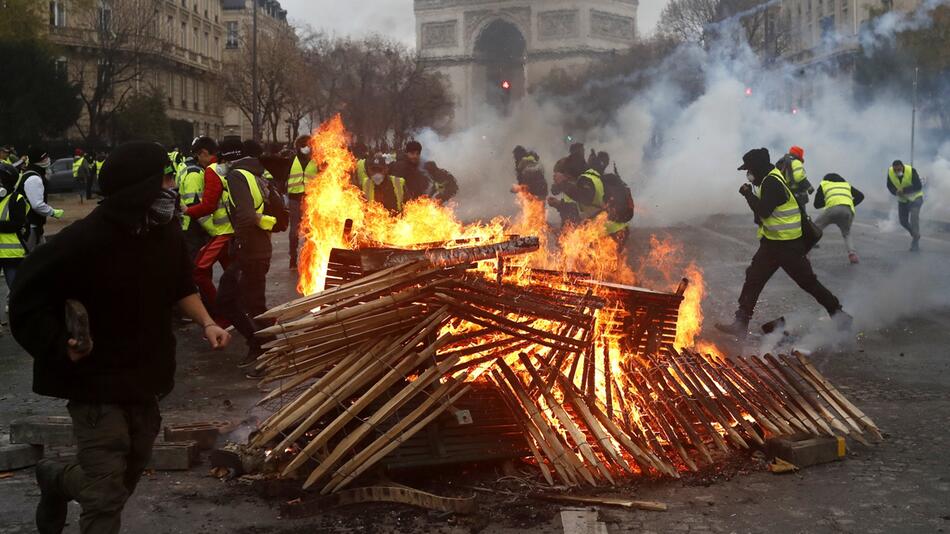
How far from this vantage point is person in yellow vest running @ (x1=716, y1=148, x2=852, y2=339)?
8.98 metres

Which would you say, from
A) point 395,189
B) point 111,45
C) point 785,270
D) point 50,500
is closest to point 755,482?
point 50,500

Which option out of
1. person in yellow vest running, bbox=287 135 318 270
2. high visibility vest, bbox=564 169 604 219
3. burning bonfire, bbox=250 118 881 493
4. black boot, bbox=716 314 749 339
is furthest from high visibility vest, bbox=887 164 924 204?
burning bonfire, bbox=250 118 881 493

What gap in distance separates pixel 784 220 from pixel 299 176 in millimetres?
7634

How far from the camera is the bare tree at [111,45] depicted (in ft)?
141

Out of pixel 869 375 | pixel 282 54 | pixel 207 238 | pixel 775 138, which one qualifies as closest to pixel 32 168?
pixel 207 238

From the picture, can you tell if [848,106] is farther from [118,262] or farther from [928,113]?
[118,262]

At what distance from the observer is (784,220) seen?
354 inches

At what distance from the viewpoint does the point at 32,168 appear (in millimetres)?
11109

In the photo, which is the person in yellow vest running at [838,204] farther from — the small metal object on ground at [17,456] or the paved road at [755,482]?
the small metal object on ground at [17,456]

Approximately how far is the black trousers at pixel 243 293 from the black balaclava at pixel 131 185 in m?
4.47

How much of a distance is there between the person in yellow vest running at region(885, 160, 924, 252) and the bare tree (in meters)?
35.0

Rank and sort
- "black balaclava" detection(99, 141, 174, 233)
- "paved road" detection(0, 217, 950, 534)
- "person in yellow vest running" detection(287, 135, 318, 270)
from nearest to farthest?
"black balaclava" detection(99, 141, 174, 233), "paved road" detection(0, 217, 950, 534), "person in yellow vest running" detection(287, 135, 318, 270)

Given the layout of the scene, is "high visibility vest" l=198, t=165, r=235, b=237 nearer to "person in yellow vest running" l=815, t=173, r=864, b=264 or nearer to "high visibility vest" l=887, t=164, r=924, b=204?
"person in yellow vest running" l=815, t=173, r=864, b=264

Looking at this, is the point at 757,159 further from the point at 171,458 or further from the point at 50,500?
the point at 50,500
